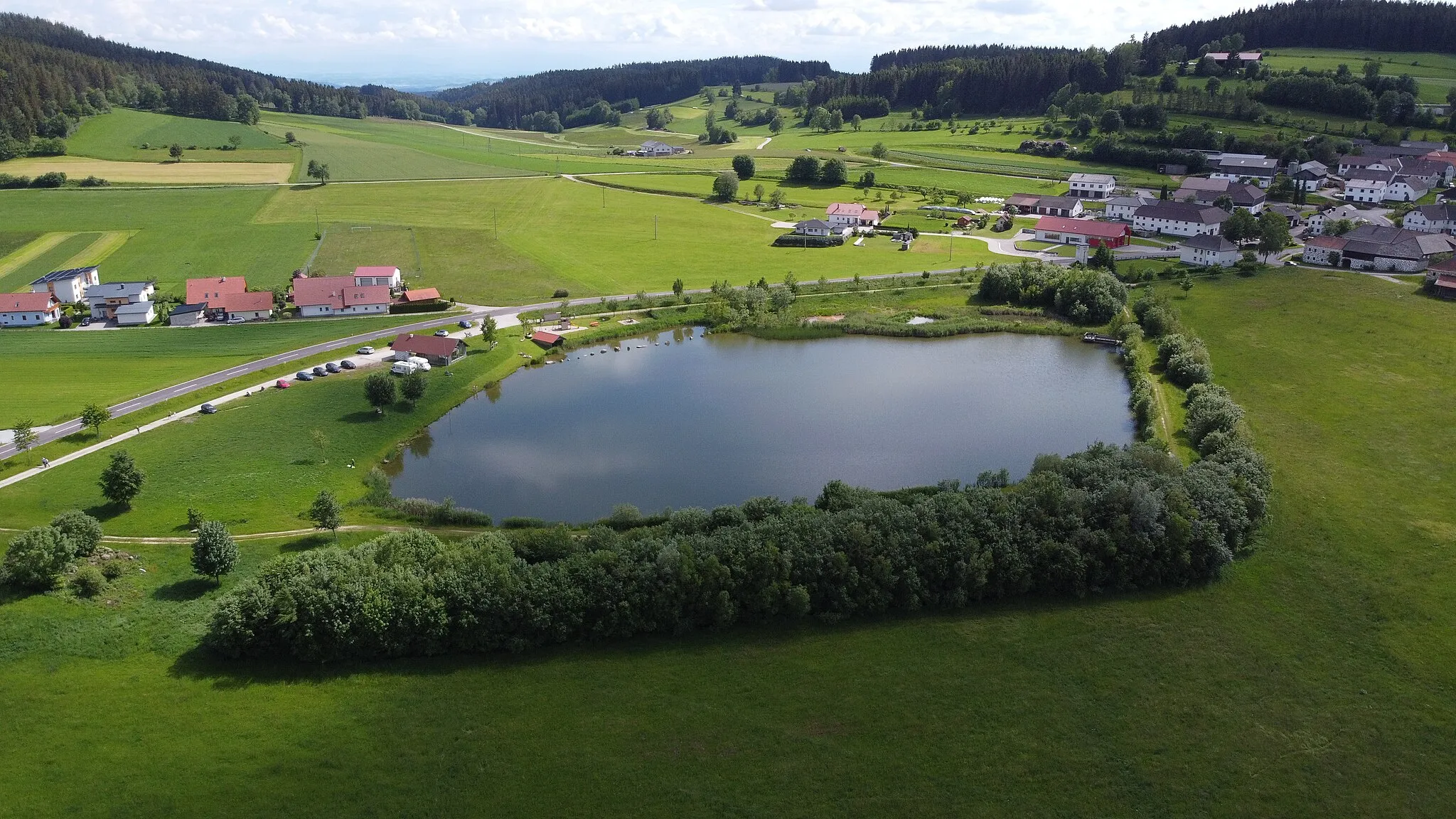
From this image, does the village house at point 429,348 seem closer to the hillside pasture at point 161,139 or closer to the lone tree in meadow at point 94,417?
the lone tree in meadow at point 94,417

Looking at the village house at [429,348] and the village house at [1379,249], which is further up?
the village house at [1379,249]

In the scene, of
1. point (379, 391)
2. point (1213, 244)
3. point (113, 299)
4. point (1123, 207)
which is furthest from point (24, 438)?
point (1123, 207)

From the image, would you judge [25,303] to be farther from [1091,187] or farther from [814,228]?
[1091,187]

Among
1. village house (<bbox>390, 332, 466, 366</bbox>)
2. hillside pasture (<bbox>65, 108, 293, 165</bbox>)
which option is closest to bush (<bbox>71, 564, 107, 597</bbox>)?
village house (<bbox>390, 332, 466, 366</bbox>)

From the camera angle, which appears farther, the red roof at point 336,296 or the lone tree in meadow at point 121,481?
the red roof at point 336,296

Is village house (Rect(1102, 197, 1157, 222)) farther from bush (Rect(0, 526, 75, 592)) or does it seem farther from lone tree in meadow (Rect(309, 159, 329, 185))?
bush (Rect(0, 526, 75, 592))

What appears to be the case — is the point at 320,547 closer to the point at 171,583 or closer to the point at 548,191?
the point at 171,583

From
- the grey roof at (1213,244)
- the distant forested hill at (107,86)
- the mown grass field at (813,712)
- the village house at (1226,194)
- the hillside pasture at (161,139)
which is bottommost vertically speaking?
the mown grass field at (813,712)

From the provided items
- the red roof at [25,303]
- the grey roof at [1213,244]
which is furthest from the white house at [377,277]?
the grey roof at [1213,244]

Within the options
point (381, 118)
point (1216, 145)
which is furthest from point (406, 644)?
point (381, 118)
